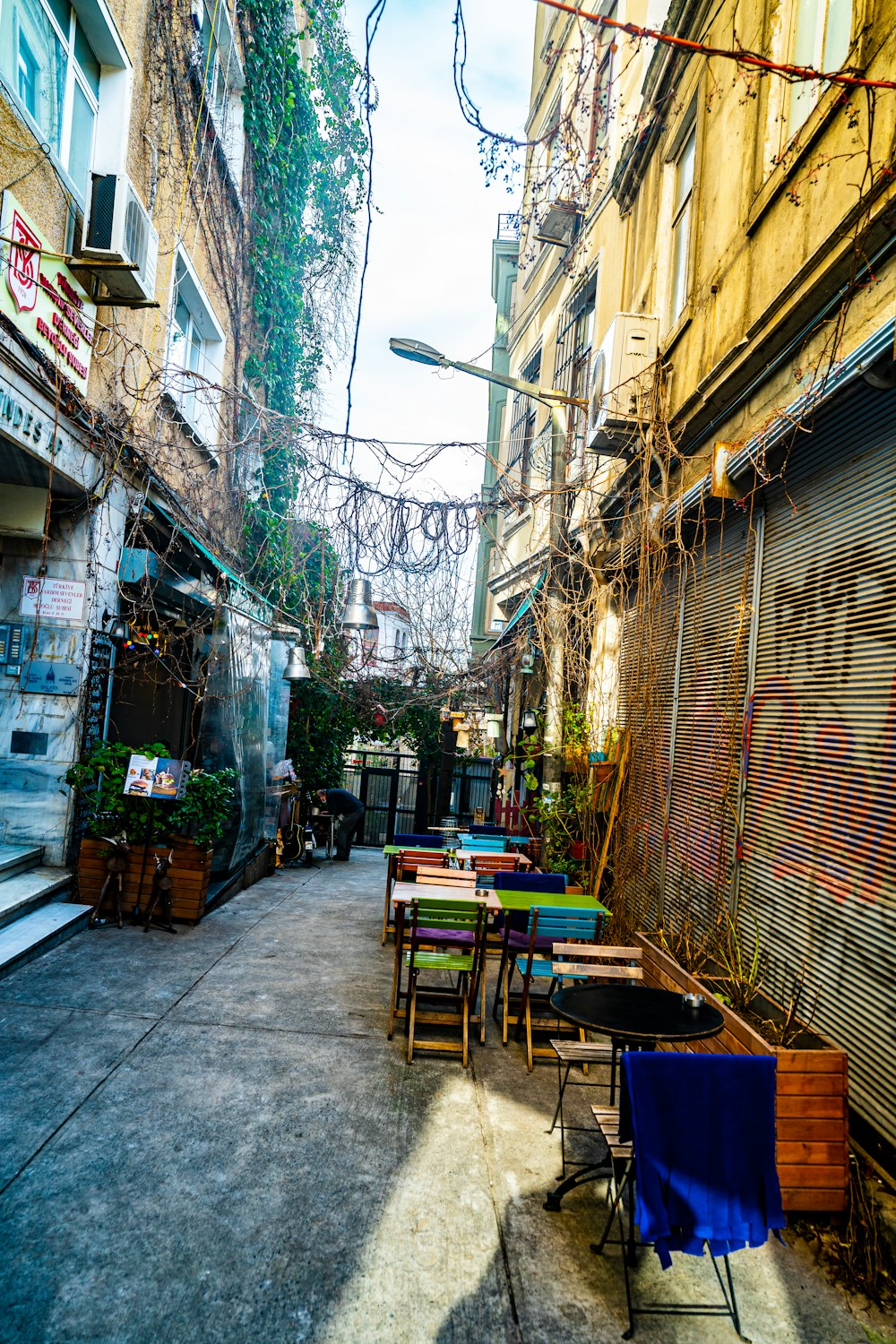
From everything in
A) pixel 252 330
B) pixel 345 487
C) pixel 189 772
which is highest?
pixel 252 330

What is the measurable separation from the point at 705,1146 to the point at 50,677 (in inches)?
248

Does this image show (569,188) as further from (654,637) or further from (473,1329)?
(473,1329)

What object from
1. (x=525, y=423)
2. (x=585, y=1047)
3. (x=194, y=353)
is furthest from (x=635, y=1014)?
(x=525, y=423)

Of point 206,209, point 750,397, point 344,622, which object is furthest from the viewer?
point 344,622

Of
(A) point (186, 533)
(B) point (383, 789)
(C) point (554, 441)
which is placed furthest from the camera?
(B) point (383, 789)

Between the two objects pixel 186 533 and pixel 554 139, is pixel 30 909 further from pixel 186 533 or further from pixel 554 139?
pixel 554 139

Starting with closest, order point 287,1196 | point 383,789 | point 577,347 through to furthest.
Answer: point 287,1196 < point 577,347 < point 383,789

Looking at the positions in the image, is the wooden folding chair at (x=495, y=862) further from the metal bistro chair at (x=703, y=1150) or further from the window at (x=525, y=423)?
the window at (x=525, y=423)

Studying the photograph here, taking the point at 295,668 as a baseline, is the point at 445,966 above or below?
below

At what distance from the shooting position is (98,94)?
7.09m

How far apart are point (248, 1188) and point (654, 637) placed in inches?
231

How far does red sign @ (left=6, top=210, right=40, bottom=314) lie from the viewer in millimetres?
5441

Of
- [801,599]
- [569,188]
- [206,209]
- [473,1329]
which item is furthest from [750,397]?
[569,188]

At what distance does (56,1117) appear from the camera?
3863mm
